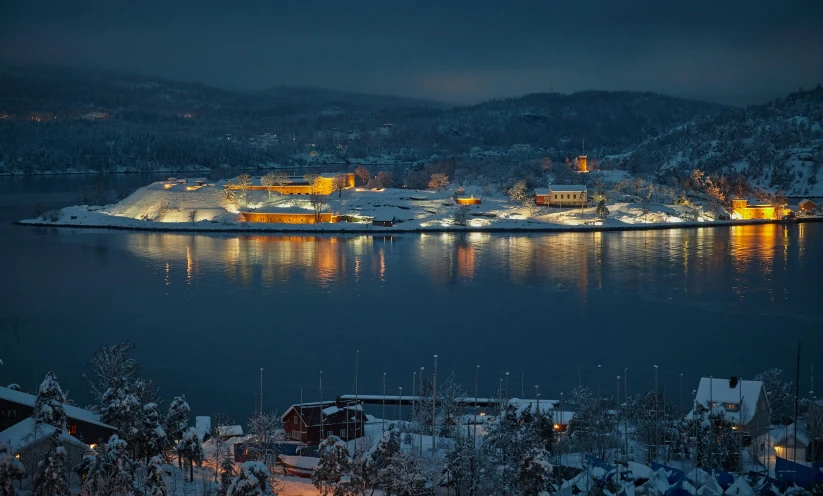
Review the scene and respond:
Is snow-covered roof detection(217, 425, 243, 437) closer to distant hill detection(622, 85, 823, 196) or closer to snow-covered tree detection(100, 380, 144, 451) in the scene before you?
snow-covered tree detection(100, 380, 144, 451)

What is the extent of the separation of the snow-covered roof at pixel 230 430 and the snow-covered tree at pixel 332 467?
162 cm

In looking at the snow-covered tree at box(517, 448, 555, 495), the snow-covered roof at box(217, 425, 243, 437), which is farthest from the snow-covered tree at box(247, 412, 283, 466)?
the snow-covered tree at box(517, 448, 555, 495)

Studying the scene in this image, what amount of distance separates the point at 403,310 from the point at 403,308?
0.47ft

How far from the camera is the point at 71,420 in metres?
6.75

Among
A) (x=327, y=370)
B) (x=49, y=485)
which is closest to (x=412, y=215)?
(x=327, y=370)

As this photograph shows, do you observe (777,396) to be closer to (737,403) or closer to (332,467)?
(737,403)

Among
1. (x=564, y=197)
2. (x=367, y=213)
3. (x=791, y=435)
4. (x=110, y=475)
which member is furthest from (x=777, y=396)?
(x=564, y=197)

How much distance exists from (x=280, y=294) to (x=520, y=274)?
4505 mm

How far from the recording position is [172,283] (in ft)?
49.6

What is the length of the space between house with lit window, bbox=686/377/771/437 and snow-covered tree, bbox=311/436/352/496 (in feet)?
9.85

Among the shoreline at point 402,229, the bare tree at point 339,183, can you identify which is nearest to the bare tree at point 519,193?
the shoreline at point 402,229

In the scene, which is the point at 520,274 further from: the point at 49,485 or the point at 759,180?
the point at 759,180

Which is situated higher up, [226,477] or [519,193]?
[519,193]

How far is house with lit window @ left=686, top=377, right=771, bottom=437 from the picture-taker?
7.22m
